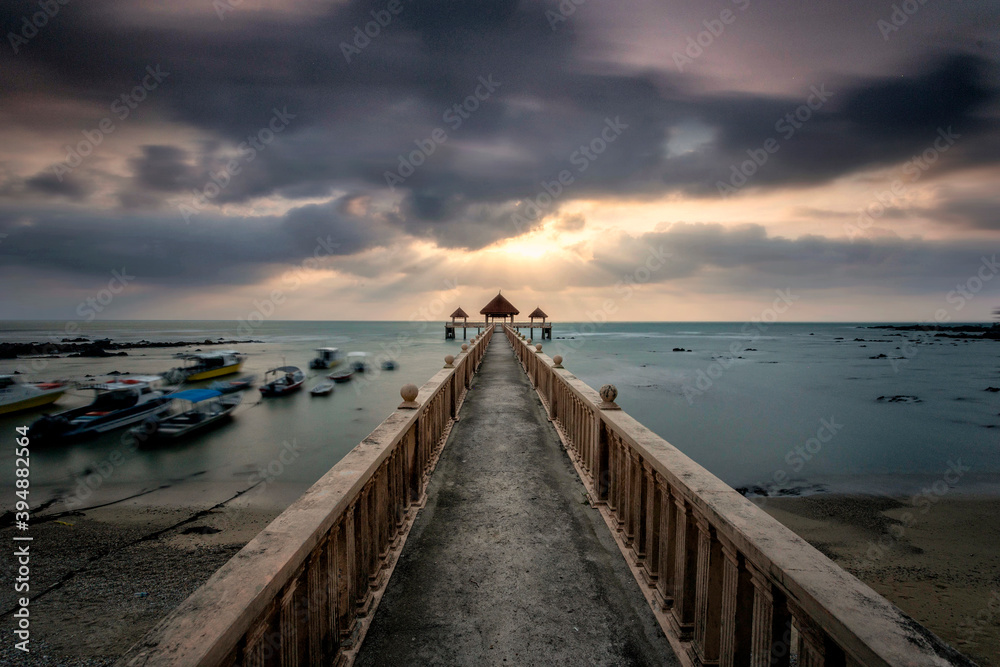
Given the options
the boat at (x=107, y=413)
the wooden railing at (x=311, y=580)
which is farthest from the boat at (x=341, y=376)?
the wooden railing at (x=311, y=580)

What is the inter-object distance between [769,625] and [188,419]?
21411 millimetres

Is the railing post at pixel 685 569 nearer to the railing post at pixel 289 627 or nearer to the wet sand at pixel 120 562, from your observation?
the railing post at pixel 289 627

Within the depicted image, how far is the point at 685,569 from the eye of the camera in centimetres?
237

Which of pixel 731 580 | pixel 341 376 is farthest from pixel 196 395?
pixel 731 580

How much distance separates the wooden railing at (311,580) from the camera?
125 centimetres

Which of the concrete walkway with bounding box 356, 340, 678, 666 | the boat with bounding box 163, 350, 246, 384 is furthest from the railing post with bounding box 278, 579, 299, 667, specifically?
the boat with bounding box 163, 350, 246, 384

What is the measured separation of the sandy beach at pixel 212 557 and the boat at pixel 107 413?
327 inches

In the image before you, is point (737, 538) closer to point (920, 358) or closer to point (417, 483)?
point (417, 483)

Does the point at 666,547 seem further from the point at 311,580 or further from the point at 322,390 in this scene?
the point at 322,390

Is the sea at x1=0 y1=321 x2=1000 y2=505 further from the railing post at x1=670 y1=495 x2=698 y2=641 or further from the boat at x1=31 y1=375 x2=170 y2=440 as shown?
the railing post at x1=670 y1=495 x2=698 y2=641

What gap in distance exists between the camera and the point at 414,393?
4.06 meters

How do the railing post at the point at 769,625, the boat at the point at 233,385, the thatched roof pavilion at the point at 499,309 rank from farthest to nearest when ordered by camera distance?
the thatched roof pavilion at the point at 499,309 < the boat at the point at 233,385 < the railing post at the point at 769,625

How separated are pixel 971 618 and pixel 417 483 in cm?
856

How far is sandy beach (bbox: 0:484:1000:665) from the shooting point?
6066 mm
